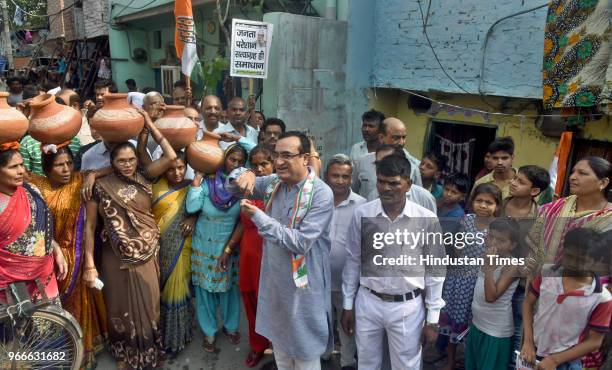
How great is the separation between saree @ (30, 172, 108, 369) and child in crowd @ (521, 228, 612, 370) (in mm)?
2867

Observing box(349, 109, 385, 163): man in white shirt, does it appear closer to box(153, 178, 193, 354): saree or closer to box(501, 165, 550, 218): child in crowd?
box(501, 165, 550, 218): child in crowd

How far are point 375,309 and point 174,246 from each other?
1.59 meters

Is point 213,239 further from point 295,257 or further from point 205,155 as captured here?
point 295,257

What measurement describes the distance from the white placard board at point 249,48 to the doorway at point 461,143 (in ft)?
9.32

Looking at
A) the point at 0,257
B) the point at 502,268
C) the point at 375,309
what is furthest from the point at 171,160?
the point at 502,268

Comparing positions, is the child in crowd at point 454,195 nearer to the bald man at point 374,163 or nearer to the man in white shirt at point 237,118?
the bald man at point 374,163

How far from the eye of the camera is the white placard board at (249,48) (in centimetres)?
554

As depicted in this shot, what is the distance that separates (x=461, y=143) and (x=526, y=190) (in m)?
3.71

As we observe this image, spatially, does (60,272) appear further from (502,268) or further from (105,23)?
(105,23)

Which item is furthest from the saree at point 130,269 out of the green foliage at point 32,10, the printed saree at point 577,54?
the green foliage at point 32,10

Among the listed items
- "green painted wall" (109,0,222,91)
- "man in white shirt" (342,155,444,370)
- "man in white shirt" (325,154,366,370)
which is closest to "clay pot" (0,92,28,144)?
"man in white shirt" (325,154,366,370)

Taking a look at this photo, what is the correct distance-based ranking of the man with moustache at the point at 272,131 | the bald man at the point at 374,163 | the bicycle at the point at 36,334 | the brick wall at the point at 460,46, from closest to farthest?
the bicycle at the point at 36,334 < the bald man at the point at 374,163 < the man with moustache at the point at 272,131 < the brick wall at the point at 460,46

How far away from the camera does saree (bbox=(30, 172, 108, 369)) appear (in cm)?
298

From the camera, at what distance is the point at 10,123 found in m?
2.56
